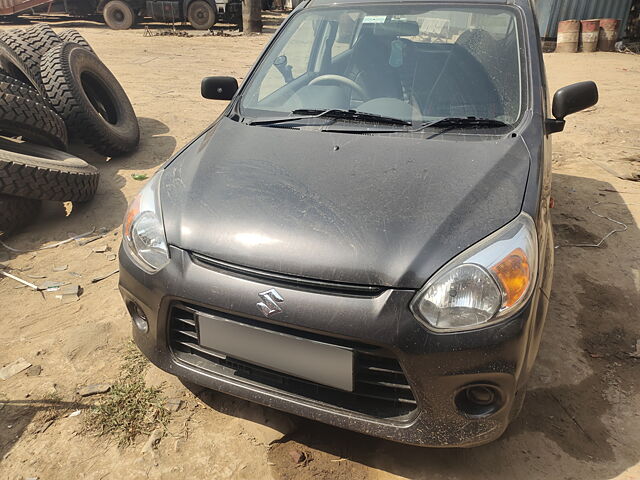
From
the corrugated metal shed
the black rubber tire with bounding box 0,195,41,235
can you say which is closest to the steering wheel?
the black rubber tire with bounding box 0,195,41,235

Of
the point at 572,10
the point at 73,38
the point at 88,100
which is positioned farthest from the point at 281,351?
the point at 572,10

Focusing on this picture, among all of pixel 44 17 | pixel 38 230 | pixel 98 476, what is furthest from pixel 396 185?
pixel 44 17

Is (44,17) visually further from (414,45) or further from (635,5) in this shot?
(414,45)

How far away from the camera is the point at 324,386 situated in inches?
70.4

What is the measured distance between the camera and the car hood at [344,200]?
1.70m

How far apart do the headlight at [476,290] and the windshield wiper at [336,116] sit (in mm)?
974

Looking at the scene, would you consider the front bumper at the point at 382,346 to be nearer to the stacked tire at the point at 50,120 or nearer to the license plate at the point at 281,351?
the license plate at the point at 281,351

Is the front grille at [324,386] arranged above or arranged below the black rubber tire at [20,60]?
below

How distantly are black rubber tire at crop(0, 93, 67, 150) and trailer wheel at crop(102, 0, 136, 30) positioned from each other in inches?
530

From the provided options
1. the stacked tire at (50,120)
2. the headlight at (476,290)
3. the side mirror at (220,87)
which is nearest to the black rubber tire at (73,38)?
the stacked tire at (50,120)

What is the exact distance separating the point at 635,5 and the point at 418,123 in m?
13.9

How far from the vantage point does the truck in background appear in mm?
15619

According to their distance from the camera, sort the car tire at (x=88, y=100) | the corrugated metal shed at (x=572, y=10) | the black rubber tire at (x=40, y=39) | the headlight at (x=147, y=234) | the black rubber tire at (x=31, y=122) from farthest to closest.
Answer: the corrugated metal shed at (x=572, y=10) < the black rubber tire at (x=40, y=39) < the car tire at (x=88, y=100) < the black rubber tire at (x=31, y=122) < the headlight at (x=147, y=234)

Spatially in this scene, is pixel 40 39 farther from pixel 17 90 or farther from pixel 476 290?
pixel 476 290
